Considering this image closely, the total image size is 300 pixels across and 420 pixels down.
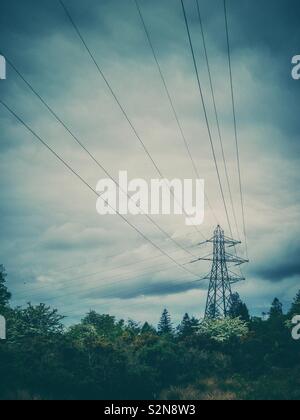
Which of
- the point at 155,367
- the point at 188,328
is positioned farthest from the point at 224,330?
the point at 155,367

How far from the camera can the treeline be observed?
Result: 23719 mm

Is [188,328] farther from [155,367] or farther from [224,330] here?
[155,367]

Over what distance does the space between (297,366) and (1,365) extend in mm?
23895

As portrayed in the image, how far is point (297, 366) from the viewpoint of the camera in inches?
1177

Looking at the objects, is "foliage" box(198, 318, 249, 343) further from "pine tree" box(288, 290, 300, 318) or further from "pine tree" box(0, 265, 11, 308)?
"pine tree" box(0, 265, 11, 308)

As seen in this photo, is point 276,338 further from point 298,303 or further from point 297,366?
point 298,303

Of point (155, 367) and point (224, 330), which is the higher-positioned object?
point (224, 330)

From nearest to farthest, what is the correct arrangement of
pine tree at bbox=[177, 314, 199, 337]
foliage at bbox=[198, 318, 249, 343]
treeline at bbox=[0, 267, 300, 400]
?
treeline at bbox=[0, 267, 300, 400] → foliage at bbox=[198, 318, 249, 343] → pine tree at bbox=[177, 314, 199, 337]

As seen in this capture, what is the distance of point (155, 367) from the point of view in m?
28.2

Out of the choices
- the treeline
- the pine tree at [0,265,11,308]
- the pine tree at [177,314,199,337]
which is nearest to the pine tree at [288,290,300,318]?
the treeline
